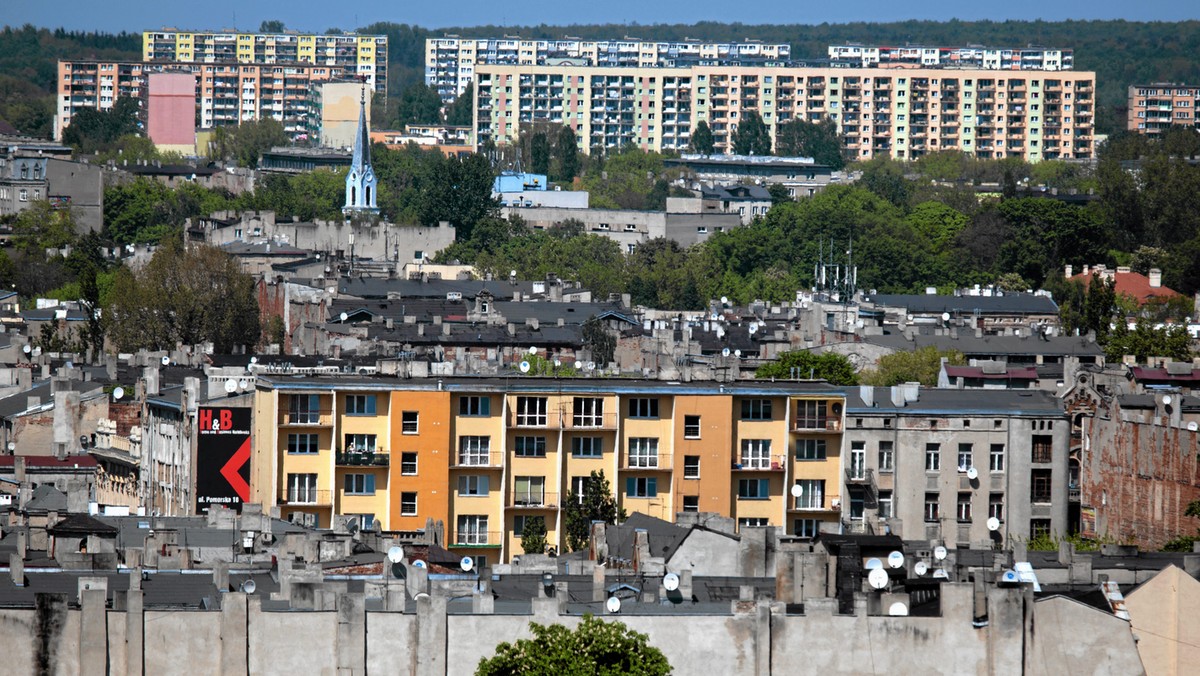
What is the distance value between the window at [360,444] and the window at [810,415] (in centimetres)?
885

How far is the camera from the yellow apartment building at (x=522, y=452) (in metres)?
58.8

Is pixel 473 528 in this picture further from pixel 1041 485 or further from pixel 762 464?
pixel 1041 485

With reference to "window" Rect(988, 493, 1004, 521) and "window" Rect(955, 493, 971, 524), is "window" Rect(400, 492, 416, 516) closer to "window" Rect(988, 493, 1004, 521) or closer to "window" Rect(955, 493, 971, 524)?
"window" Rect(955, 493, 971, 524)

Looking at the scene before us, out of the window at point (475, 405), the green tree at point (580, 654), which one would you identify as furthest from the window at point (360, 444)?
the green tree at point (580, 654)

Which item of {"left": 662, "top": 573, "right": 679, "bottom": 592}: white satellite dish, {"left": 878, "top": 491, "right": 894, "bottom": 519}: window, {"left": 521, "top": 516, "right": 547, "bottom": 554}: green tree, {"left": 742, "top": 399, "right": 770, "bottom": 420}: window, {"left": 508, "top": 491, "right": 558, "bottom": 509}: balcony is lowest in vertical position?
{"left": 521, "top": 516, "right": 547, "bottom": 554}: green tree

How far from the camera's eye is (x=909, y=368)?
82125 mm

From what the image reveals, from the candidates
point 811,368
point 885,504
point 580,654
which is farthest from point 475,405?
point 580,654

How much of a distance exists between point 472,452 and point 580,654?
24064 millimetres

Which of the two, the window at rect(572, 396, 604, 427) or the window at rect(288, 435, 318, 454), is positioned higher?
the window at rect(572, 396, 604, 427)

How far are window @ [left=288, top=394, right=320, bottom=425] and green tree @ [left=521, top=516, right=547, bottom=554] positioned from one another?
15.4 feet

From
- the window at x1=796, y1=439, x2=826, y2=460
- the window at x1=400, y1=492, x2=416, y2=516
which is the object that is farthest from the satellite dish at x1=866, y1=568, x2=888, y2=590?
the window at x1=796, y1=439, x2=826, y2=460

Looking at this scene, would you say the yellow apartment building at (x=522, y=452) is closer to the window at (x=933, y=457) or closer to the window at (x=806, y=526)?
the window at (x=806, y=526)

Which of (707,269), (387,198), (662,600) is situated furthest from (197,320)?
(387,198)

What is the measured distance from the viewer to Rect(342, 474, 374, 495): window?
193 ft
